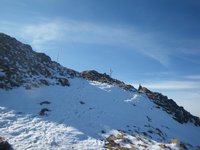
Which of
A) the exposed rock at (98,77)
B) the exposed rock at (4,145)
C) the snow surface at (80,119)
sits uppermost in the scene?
the exposed rock at (98,77)

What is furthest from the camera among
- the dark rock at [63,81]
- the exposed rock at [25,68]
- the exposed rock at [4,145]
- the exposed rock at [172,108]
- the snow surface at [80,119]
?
the exposed rock at [172,108]

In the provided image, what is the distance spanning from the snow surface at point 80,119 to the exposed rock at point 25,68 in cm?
182

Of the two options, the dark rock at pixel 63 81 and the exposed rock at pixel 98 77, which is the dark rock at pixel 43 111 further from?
the exposed rock at pixel 98 77

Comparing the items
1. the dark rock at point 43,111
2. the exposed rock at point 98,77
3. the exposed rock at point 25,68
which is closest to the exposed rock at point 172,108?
the exposed rock at point 98,77

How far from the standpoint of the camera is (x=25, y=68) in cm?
3875

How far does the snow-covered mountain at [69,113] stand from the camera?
22.0m

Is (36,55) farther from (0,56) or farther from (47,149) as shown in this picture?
(47,149)

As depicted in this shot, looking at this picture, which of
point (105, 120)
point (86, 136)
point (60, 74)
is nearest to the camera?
→ point (86, 136)

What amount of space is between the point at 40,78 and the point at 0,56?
699cm

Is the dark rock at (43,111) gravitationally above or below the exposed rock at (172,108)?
below

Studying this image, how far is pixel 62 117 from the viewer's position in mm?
27188

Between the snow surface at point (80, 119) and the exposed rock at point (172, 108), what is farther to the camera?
the exposed rock at point (172, 108)

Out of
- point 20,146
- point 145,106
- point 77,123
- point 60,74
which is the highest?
point 60,74

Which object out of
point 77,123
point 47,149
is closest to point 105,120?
point 77,123
